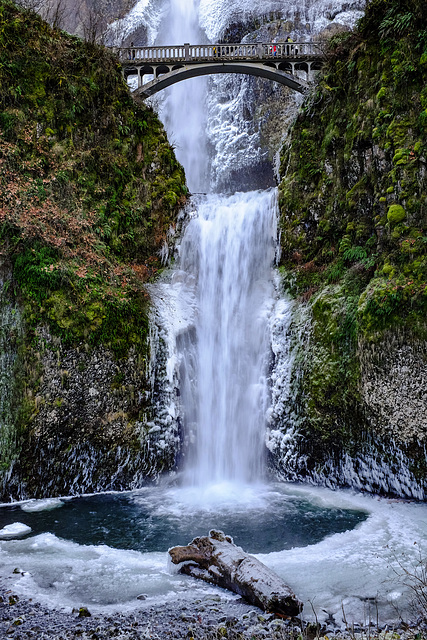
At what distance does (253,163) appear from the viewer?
20.6 m

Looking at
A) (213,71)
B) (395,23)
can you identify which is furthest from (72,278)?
(213,71)

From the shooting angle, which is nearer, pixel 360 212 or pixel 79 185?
pixel 360 212

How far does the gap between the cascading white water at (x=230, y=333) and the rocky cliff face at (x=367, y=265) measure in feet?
2.17

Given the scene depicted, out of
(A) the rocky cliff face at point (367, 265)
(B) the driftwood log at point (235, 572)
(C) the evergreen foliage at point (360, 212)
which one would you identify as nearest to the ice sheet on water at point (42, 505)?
(B) the driftwood log at point (235, 572)

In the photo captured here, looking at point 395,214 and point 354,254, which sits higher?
point 395,214

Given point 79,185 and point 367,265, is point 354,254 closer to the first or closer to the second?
point 367,265

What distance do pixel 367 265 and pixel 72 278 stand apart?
19.1ft

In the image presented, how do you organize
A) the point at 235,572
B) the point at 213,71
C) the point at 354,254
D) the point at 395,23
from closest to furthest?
1. the point at 235,572
2. the point at 395,23
3. the point at 354,254
4. the point at 213,71

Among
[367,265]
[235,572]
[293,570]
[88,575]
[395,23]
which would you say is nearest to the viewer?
[235,572]

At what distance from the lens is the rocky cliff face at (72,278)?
318 inches

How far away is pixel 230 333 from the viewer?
404 inches

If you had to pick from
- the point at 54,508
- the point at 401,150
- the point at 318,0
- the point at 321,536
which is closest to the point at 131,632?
the point at 321,536

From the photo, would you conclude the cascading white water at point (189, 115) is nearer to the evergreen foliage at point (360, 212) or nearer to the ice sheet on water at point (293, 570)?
the evergreen foliage at point (360, 212)

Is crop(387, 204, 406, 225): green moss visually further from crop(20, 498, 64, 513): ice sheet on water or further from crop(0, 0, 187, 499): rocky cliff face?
crop(20, 498, 64, 513): ice sheet on water
